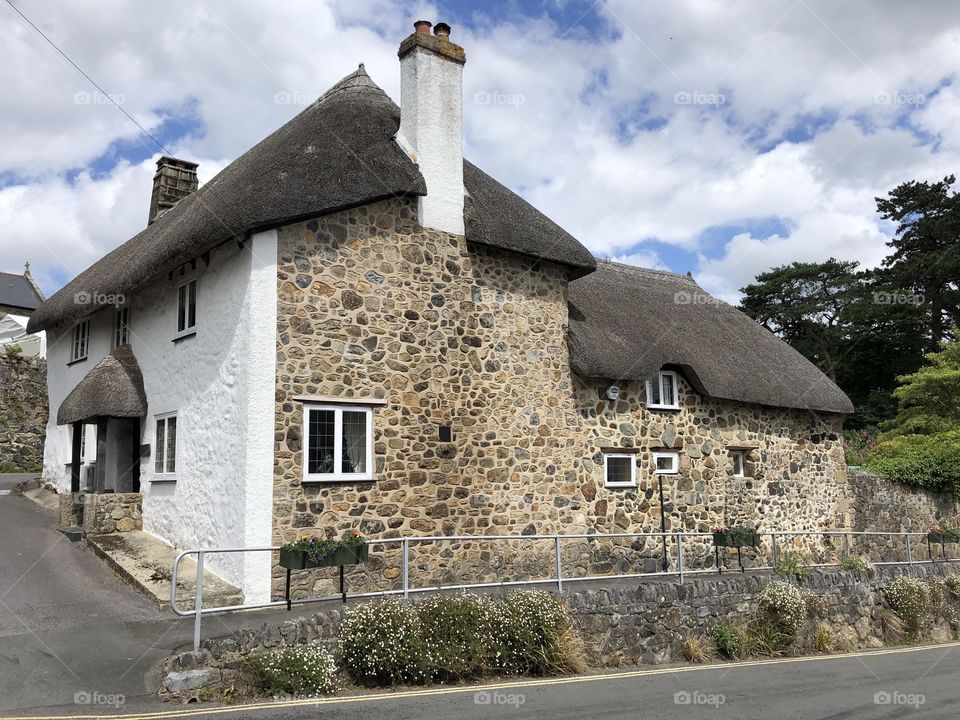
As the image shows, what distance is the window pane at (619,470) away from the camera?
15.1 meters

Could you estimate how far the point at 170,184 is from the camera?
64.9 ft

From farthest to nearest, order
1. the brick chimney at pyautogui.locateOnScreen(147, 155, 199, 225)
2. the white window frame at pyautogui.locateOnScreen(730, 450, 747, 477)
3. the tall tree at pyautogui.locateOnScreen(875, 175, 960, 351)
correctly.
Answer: the tall tree at pyautogui.locateOnScreen(875, 175, 960, 351) < the brick chimney at pyautogui.locateOnScreen(147, 155, 199, 225) < the white window frame at pyautogui.locateOnScreen(730, 450, 747, 477)

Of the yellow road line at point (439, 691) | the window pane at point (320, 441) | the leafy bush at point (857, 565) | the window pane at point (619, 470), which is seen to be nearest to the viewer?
the yellow road line at point (439, 691)

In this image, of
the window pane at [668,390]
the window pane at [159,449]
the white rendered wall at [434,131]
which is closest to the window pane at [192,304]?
the window pane at [159,449]

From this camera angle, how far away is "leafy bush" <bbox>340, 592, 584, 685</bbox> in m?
8.59

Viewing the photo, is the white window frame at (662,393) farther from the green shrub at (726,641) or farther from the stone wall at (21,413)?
the stone wall at (21,413)

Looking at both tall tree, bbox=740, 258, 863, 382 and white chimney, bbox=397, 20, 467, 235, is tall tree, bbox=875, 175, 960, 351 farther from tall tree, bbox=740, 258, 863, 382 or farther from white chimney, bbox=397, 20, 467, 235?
white chimney, bbox=397, 20, 467, 235

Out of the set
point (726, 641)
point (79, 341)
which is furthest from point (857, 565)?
point (79, 341)

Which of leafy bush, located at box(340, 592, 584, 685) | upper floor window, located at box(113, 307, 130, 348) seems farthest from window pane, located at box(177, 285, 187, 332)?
leafy bush, located at box(340, 592, 584, 685)

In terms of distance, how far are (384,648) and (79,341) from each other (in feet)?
43.2

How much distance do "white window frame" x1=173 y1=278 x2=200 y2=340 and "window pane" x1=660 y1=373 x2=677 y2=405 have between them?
945cm

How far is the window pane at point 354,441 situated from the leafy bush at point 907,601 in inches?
392

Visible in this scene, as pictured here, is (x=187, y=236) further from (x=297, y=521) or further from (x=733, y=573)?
(x=733, y=573)

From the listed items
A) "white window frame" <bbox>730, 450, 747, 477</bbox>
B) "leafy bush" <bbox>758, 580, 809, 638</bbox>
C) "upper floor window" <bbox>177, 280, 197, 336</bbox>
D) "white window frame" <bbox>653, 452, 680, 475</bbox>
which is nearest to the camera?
"leafy bush" <bbox>758, 580, 809, 638</bbox>
